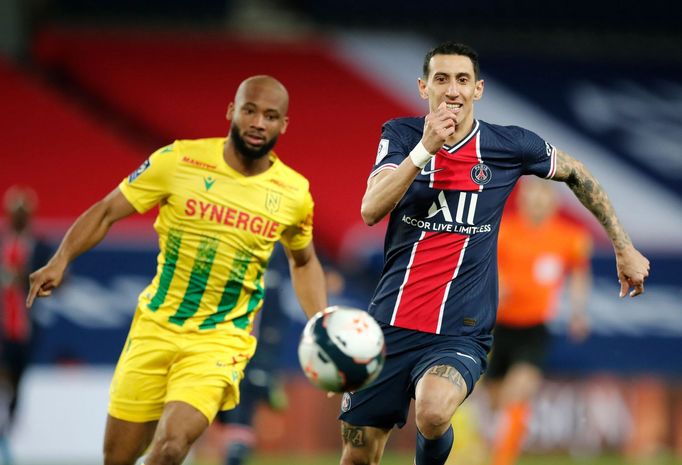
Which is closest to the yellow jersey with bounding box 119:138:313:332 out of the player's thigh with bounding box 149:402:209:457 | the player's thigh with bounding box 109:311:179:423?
the player's thigh with bounding box 109:311:179:423

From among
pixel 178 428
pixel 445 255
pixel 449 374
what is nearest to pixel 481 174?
pixel 445 255

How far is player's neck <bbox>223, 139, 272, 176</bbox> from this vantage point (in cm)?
684

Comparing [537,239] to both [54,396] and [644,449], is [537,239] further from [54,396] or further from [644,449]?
[54,396]

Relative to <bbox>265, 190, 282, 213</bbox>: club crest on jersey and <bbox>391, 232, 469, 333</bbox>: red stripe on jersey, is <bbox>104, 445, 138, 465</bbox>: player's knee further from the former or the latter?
<bbox>391, 232, 469, 333</bbox>: red stripe on jersey

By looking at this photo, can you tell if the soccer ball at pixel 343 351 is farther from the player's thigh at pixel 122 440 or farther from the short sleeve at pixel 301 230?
the player's thigh at pixel 122 440

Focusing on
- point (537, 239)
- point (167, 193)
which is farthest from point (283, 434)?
point (167, 193)

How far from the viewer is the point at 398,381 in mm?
6461

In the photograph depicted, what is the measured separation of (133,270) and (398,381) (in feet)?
27.9

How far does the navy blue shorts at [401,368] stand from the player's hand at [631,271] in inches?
29.0

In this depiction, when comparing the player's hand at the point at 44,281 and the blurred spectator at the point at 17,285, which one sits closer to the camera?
the player's hand at the point at 44,281

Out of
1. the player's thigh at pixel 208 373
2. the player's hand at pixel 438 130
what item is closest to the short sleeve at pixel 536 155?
the player's hand at pixel 438 130

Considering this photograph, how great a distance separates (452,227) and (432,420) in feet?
→ 3.21

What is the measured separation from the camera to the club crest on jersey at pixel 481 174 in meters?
6.39

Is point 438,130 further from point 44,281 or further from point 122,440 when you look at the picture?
point 122,440
